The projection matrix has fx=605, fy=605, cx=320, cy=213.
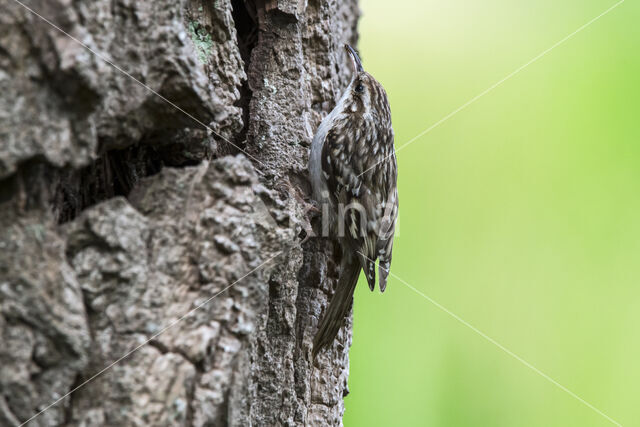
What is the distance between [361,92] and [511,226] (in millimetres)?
754

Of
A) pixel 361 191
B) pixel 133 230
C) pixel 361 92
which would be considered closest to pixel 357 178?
pixel 361 191

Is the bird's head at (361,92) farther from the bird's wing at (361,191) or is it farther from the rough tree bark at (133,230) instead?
the rough tree bark at (133,230)

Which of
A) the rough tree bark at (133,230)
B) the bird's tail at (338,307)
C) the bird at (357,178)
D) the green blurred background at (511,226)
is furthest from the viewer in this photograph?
the green blurred background at (511,226)

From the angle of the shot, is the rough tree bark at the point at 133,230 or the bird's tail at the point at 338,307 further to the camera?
the bird's tail at the point at 338,307

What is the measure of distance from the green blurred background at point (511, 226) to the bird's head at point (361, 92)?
11.5 inches

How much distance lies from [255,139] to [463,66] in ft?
4.11

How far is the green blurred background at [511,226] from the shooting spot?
2062 mm

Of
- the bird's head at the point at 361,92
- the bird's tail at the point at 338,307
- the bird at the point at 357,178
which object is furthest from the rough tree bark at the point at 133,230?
the bird's head at the point at 361,92

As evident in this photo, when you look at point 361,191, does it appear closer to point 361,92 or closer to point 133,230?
point 361,92

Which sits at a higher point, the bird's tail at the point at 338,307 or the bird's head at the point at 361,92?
the bird's head at the point at 361,92

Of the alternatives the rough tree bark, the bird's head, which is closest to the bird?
the bird's head

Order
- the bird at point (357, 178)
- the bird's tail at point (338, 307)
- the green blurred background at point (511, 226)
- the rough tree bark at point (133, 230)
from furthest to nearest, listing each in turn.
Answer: the green blurred background at point (511, 226) → the bird at point (357, 178) → the bird's tail at point (338, 307) → the rough tree bark at point (133, 230)

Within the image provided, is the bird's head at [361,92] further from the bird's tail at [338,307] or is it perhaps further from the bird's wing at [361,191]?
the bird's tail at [338,307]

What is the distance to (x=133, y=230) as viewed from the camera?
3.18 feet
